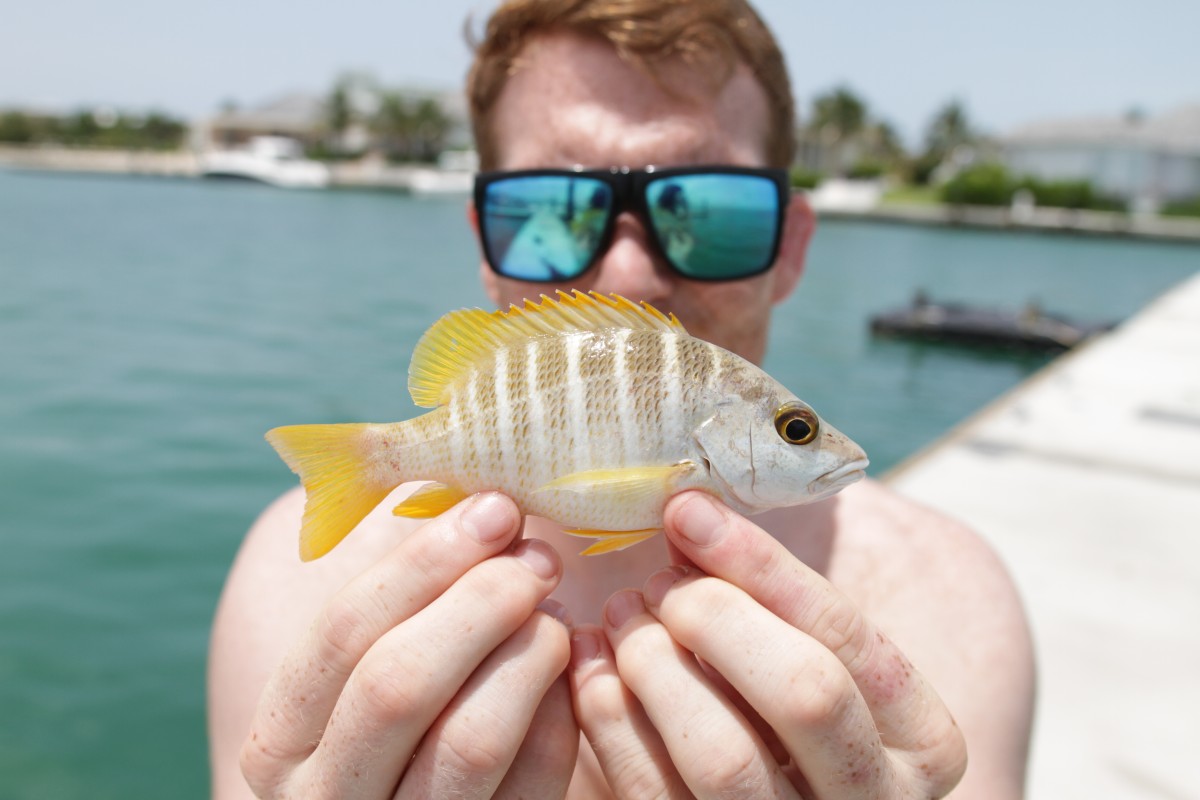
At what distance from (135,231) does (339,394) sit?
26.9 metres

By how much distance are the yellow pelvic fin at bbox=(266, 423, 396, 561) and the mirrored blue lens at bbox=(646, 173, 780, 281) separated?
3.38 ft

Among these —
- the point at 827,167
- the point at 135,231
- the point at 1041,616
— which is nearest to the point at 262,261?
the point at 135,231

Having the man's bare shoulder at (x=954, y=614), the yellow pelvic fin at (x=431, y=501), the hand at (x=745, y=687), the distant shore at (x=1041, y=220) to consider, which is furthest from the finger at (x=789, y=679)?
the distant shore at (x=1041, y=220)

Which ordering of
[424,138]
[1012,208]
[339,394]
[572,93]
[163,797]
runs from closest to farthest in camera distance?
[572,93], [163,797], [339,394], [1012,208], [424,138]

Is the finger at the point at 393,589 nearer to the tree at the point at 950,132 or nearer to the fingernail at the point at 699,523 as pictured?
the fingernail at the point at 699,523

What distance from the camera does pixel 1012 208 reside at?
61625 mm

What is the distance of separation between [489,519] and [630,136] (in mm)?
1269

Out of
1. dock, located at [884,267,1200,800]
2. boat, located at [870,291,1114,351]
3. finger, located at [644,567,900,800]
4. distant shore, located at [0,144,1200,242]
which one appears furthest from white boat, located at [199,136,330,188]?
finger, located at [644,567,900,800]

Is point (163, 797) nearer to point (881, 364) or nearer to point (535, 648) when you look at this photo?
point (535, 648)

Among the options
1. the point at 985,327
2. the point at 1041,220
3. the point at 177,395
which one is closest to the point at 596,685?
the point at 177,395

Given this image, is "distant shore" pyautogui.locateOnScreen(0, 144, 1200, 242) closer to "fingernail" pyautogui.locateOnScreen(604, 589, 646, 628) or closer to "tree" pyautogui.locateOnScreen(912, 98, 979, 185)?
"tree" pyautogui.locateOnScreen(912, 98, 979, 185)

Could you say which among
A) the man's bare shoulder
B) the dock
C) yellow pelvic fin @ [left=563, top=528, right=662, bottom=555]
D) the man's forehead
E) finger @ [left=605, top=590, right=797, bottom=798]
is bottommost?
the dock

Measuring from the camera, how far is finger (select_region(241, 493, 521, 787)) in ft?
4.67

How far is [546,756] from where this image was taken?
1.52 metres
